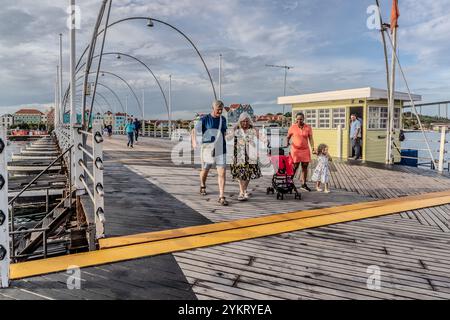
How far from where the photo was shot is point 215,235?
4434mm

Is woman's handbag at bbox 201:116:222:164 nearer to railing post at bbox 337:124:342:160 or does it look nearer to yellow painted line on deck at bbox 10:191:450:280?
yellow painted line on deck at bbox 10:191:450:280

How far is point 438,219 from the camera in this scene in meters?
5.43

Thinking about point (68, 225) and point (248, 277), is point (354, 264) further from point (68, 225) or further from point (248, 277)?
point (68, 225)

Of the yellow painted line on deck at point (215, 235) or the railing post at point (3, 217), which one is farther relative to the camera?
the yellow painted line on deck at point (215, 235)

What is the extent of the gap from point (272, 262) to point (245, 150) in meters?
3.01

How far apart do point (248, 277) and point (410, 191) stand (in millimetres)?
5684

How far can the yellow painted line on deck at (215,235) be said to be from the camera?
354 cm

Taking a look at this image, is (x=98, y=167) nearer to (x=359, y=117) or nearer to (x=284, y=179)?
(x=284, y=179)

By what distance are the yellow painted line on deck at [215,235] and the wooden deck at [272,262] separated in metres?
0.14

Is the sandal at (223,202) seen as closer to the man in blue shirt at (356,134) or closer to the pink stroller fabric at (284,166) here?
the pink stroller fabric at (284,166)

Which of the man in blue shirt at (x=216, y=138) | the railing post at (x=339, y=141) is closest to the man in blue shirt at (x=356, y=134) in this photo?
the railing post at (x=339, y=141)

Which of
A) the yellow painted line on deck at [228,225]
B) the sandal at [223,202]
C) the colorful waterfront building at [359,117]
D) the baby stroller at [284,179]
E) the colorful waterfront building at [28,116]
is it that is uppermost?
the colorful waterfront building at [28,116]

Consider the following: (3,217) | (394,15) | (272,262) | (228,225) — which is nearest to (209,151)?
(228,225)

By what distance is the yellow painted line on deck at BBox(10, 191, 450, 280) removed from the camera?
3.54 metres
